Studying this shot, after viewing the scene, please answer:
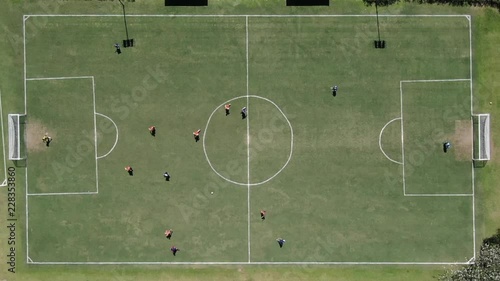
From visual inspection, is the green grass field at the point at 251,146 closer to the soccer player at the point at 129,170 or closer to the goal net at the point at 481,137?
the soccer player at the point at 129,170

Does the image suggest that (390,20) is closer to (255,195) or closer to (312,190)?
(312,190)

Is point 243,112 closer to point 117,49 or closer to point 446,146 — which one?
point 117,49

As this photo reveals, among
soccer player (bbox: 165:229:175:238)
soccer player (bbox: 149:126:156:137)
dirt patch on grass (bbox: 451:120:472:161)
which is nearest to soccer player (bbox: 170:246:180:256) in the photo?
soccer player (bbox: 165:229:175:238)

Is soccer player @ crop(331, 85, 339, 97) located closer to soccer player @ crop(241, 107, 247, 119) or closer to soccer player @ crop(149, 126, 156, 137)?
soccer player @ crop(241, 107, 247, 119)

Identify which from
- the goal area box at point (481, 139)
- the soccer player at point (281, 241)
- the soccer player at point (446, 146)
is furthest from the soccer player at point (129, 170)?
the goal area box at point (481, 139)

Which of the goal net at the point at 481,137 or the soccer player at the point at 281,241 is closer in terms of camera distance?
the goal net at the point at 481,137
